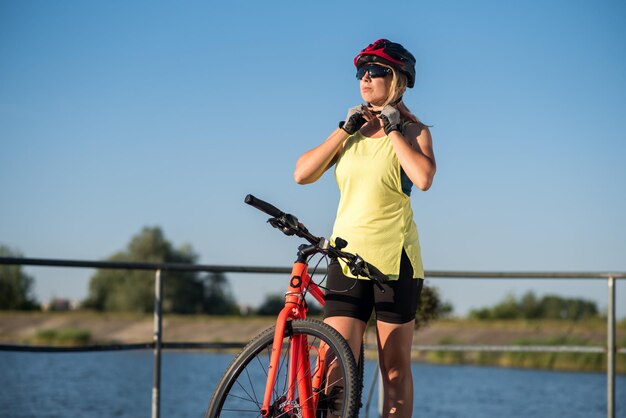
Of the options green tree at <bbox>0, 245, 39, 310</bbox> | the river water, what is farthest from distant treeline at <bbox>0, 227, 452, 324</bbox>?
the river water

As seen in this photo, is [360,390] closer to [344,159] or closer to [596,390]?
[344,159]

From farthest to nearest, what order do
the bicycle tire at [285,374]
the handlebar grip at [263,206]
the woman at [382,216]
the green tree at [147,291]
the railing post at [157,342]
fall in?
the green tree at [147,291] < the railing post at [157,342] < the woman at [382,216] < the handlebar grip at [263,206] < the bicycle tire at [285,374]

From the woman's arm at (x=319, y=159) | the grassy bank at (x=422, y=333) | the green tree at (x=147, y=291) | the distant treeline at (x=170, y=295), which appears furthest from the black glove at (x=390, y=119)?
the green tree at (x=147, y=291)

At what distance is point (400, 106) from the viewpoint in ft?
9.50

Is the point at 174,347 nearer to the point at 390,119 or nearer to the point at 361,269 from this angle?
the point at 361,269

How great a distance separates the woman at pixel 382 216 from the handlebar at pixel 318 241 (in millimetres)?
59

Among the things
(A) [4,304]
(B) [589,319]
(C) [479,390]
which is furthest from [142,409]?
(A) [4,304]

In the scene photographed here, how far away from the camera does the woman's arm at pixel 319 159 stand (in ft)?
9.22

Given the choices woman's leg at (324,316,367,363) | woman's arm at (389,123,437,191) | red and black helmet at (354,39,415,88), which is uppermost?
red and black helmet at (354,39,415,88)

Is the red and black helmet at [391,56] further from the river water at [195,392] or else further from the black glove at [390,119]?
the river water at [195,392]

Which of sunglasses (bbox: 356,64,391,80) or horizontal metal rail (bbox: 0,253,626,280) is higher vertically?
sunglasses (bbox: 356,64,391,80)

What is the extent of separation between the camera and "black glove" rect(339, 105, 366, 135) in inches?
110

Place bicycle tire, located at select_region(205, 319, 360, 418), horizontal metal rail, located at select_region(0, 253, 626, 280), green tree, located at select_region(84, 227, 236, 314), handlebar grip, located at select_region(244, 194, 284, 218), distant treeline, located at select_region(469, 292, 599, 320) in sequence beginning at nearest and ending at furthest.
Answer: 1. bicycle tire, located at select_region(205, 319, 360, 418)
2. handlebar grip, located at select_region(244, 194, 284, 218)
3. horizontal metal rail, located at select_region(0, 253, 626, 280)
4. distant treeline, located at select_region(469, 292, 599, 320)
5. green tree, located at select_region(84, 227, 236, 314)

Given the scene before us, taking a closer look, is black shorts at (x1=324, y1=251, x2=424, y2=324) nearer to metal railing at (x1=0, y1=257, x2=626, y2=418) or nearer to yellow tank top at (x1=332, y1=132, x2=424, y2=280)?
yellow tank top at (x1=332, y1=132, x2=424, y2=280)
